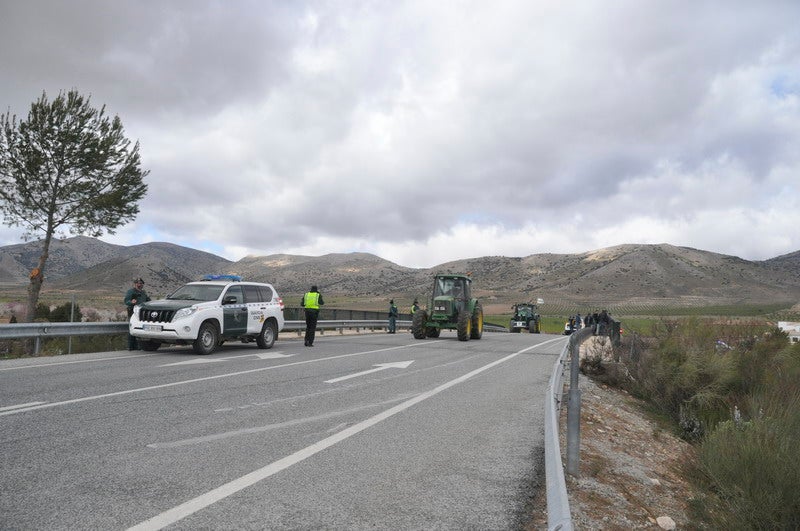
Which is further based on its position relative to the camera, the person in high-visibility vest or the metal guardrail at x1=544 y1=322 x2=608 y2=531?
the person in high-visibility vest

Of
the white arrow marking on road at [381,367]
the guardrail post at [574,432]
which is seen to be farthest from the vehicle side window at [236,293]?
the guardrail post at [574,432]

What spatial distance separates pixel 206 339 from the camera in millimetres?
13492

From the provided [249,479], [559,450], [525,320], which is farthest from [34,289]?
[525,320]

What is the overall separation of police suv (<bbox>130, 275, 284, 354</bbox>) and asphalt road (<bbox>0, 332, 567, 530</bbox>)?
3.21m

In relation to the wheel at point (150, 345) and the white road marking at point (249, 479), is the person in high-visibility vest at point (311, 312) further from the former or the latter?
the white road marking at point (249, 479)

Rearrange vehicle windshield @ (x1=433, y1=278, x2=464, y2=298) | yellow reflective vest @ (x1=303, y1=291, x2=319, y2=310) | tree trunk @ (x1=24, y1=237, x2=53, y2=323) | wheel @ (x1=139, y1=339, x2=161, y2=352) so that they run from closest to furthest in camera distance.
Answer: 1. wheel @ (x1=139, y1=339, x2=161, y2=352)
2. yellow reflective vest @ (x1=303, y1=291, x2=319, y2=310)
3. tree trunk @ (x1=24, y1=237, x2=53, y2=323)
4. vehicle windshield @ (x1=433, y1=278, x2=464, y2=298)

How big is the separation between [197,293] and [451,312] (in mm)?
11145

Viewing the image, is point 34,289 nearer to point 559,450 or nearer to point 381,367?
point 381,367

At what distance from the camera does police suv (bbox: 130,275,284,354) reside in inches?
512

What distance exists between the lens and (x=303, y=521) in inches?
132

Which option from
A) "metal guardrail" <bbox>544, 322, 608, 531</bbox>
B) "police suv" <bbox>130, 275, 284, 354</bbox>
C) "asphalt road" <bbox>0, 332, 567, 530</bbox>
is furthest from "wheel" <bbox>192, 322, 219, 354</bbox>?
"metal guardrail" <bbox>544, 322, 608, 531</bbox>

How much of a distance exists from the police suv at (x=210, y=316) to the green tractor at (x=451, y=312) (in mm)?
7758

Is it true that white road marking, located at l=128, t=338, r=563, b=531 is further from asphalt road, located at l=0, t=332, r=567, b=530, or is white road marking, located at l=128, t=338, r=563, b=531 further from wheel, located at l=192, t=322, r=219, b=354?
wheel, located at l=192, t=322, r=219, b=354

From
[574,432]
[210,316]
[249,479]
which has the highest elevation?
[210,316]
